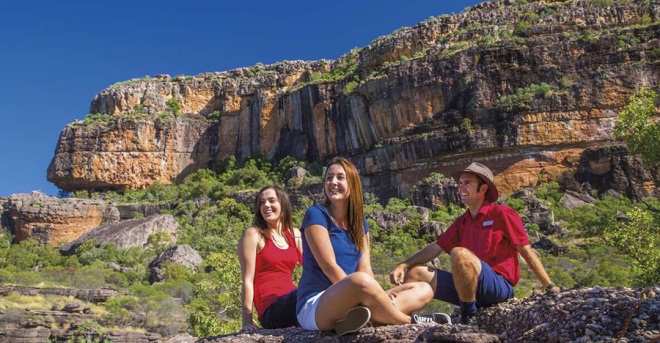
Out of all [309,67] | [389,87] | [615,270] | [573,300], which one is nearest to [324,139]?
[389,87]

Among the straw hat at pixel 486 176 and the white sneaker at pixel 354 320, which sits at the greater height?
the straw hat at pixel 486 176

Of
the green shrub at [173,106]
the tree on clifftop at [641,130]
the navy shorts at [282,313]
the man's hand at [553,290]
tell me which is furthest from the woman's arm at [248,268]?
the green shrub at [173,106]

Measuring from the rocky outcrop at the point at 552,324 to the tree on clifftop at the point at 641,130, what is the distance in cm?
725

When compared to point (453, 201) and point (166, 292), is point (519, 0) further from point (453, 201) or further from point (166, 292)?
point (166, 292)

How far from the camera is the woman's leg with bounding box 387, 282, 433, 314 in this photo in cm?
392

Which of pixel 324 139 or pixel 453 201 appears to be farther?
pixel 324 139

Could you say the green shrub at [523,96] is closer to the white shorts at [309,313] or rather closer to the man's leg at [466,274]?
the man's leg at [466,274]

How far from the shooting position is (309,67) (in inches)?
2190

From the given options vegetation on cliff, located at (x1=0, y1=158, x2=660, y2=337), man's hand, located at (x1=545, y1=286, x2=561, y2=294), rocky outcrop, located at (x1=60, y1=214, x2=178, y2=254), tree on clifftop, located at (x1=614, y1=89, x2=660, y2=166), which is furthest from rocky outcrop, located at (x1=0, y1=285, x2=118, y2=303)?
man's hand, located at (x1=545, y1=286, x2=561, y2=294)

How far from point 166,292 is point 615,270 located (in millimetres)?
16679

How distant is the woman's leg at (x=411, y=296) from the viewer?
12.9ft

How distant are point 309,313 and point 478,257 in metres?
A: 1.36

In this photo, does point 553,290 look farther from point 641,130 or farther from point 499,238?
point 641,130

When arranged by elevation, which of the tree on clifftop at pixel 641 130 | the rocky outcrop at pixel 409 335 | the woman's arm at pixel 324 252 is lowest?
the rocky outcrop at pixel 409 335
